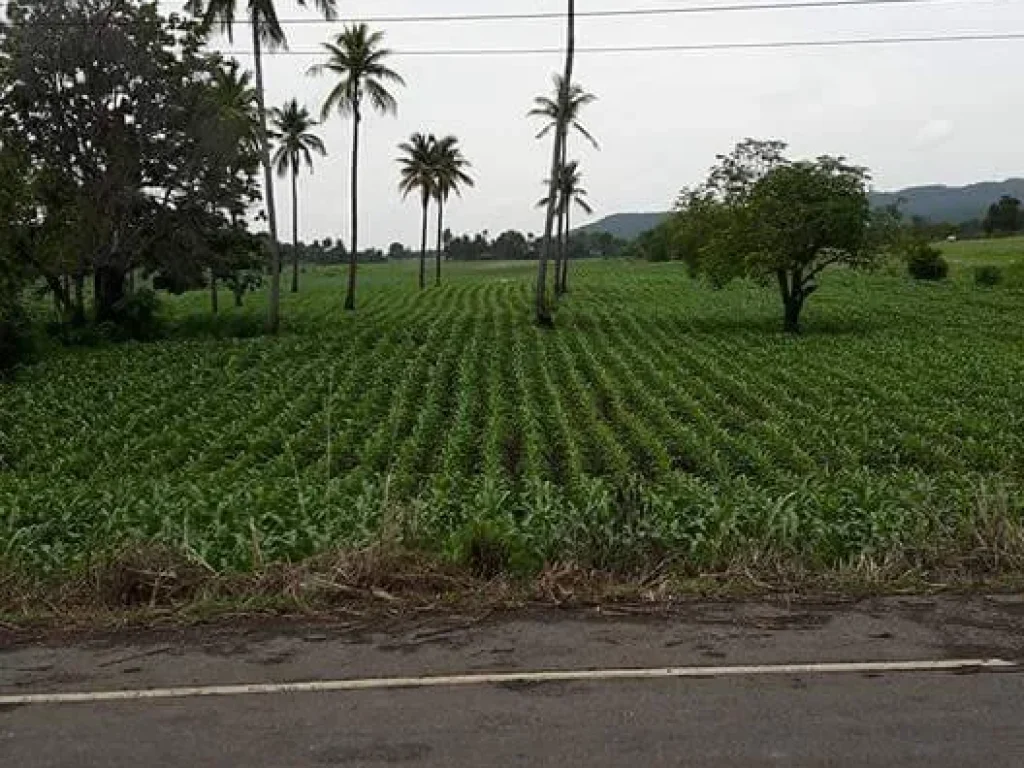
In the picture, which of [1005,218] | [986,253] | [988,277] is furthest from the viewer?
[1005,218]

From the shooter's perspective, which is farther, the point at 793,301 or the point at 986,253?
the point at 986,253

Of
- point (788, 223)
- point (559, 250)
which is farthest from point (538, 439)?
point (559, 250)

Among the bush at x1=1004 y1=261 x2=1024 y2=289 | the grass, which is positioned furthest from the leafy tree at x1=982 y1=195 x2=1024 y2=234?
the bush at x1=1004 y1=261 x2=1024 y2=289

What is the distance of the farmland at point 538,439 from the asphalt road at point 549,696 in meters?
1.18

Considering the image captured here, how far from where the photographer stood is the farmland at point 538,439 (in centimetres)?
766

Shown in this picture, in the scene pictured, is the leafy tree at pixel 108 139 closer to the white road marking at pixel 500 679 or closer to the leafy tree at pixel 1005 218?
the white road marking at pixel 500 679

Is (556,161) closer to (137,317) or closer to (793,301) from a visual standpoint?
(793,301)

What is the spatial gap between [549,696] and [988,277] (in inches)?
2377

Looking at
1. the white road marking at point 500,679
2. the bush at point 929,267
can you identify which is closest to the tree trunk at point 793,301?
the bush at point 929,267

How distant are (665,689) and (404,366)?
23.5 meters

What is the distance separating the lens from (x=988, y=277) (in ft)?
189

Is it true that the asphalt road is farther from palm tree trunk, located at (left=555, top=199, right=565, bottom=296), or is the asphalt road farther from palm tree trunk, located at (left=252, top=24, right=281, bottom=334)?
palm tree trunk, located at (left=555, top=199, right=565, bottom=296)

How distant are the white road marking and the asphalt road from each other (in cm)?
6

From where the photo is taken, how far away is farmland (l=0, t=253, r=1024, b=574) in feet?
25.1
